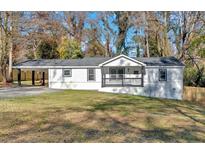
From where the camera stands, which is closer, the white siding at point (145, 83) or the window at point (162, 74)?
the white siding at point (145, 83)

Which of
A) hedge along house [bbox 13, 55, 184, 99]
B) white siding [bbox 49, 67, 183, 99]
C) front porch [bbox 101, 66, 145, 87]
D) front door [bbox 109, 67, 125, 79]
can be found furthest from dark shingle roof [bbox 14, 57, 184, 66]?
front door [bbox 109, 67, 125, 79]

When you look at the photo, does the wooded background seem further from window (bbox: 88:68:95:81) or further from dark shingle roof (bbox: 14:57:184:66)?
window (bbox: 88:68:95:81)

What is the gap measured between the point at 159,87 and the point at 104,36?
726 inches

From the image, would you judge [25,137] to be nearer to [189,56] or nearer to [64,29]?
[189,56]

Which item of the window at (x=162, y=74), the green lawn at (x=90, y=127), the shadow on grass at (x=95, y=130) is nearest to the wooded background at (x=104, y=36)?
the window at (x=162, y=74)

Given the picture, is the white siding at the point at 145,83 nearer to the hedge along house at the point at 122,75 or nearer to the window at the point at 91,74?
the hedge along house at the point at 122,75

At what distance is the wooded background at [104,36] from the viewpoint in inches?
1048

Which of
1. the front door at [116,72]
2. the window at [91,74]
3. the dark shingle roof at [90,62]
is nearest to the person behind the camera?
the dark shingle roof at [90,62]

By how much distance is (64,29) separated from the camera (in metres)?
40.9

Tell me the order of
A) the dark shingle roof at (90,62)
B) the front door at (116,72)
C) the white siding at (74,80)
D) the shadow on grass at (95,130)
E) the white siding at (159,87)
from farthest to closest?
the front door at (116,72) → the white siding at (74,80) → the dark shingle roof at (90,62) → the white siding at (159,87) → the shadow on grass at (95,130)

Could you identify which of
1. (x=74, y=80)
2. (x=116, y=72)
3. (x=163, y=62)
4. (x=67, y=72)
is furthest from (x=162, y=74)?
(x=67, y=72)

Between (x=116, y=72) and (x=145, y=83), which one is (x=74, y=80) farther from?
(x=145, y=83)

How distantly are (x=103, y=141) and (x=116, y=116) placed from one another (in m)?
3.81
